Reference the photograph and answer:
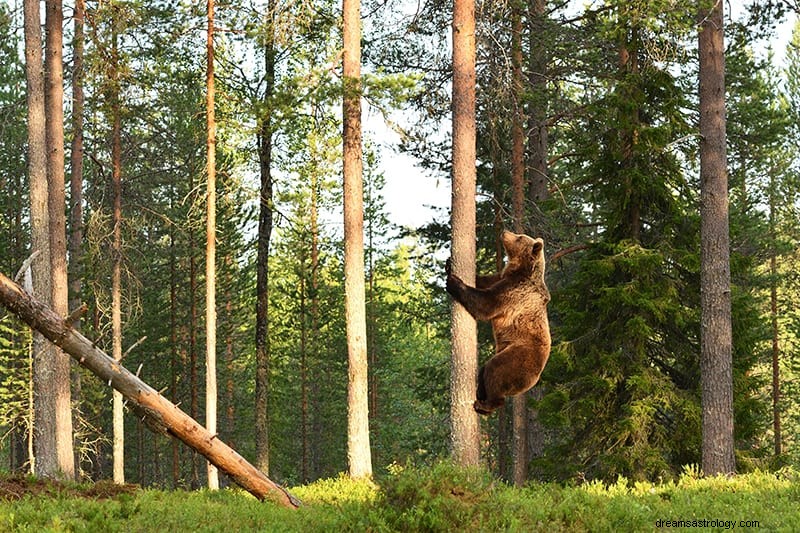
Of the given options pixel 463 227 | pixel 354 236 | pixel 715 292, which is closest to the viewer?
pixel 463 227

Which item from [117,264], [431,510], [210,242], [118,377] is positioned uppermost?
[210,242]

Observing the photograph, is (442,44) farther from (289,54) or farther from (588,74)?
(289,54)

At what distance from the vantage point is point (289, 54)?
23109 mm

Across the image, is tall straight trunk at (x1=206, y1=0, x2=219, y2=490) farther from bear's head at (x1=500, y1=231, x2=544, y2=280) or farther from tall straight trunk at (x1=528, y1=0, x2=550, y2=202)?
bear's head at (x1=500, y1=231, x2=544, y2=280)

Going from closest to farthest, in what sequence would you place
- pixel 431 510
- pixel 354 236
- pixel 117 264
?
pixel 431 510, pixel 354 236, pixel 117 264

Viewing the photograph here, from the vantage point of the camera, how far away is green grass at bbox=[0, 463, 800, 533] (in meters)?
8.48

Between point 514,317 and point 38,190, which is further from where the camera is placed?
point 38,190

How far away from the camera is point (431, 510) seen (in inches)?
326

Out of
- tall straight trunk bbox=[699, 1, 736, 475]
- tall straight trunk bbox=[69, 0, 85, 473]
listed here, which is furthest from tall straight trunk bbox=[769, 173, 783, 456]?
tall straight trunk bbox=[69, 0, 85, 473]

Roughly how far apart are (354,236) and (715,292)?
6503 millimetres

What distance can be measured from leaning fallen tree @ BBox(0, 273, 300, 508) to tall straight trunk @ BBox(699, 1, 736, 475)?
28.2ft

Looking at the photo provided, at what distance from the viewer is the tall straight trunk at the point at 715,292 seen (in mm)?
14617

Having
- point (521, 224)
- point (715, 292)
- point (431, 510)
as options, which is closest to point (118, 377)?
point (431, 510)

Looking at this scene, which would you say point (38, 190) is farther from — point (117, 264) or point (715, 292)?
point (715, 292)
